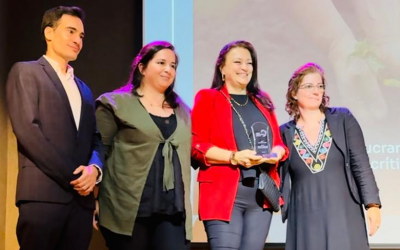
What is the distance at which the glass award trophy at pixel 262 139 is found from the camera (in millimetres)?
2639

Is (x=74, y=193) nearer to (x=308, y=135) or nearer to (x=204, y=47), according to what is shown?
(x=308, y=135)

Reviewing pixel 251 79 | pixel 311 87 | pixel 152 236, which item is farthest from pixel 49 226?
pixel 311 87

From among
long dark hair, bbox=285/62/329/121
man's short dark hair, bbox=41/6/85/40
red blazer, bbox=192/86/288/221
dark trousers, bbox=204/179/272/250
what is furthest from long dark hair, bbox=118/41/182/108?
long dark hair, bbox=285/62/329/121

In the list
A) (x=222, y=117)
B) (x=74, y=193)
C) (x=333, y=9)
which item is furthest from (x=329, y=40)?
(x=74, y=193)

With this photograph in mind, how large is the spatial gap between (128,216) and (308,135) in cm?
102

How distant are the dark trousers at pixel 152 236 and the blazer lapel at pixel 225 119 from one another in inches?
17.3

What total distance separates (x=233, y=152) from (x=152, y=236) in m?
0.53

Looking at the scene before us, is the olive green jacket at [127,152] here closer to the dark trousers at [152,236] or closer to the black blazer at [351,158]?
the dark trousers at [152,236]

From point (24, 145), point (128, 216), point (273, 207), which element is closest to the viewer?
point (24, 145)

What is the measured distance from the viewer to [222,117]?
2.69m

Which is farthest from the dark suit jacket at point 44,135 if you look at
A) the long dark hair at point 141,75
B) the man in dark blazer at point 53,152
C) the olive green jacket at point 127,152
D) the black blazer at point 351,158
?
the black blazer at point 351,158

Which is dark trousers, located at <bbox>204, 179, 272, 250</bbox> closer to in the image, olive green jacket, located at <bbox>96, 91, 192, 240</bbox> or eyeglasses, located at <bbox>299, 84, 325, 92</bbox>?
olive green jacket, located at <bbox>96, 91, 192, 240</bbox>

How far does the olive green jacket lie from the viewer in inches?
96.7

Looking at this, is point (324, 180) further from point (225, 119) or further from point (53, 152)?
point (53, 152)
